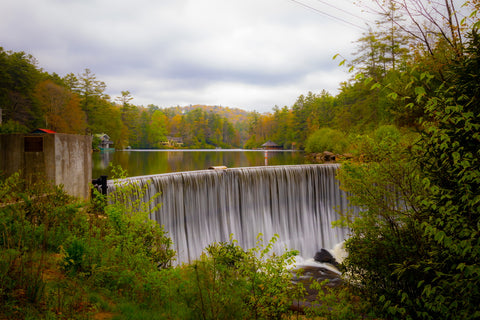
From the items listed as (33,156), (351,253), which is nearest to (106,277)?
(33,156)

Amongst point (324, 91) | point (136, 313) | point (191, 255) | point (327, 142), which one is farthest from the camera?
point (324, 91)

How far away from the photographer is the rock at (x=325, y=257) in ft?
43.3

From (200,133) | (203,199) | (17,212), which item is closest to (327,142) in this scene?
(203,199)

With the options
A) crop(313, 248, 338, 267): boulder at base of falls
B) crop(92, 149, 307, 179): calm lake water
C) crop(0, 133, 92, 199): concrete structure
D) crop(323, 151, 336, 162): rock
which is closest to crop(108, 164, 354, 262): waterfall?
crop(313, 248, 338, 267): boulder at base of falls

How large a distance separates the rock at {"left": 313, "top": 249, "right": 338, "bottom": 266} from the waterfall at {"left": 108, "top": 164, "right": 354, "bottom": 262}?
54 centimetres

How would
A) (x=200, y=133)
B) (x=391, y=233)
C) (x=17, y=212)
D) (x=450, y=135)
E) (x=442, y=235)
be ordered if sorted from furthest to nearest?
(x=200, y=133) → (x=391, y=233) → (x=17, y=212) → (x=450, y=135) → (x=442, y=235)

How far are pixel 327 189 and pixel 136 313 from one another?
1410cm

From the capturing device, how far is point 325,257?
1355cm

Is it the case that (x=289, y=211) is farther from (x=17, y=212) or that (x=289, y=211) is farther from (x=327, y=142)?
(x=327, y=142)

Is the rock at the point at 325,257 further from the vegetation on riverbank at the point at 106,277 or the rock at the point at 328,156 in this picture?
the rock at the point at 328,156

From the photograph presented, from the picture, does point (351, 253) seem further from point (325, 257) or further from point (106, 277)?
point (325, 257)

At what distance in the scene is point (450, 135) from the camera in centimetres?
328

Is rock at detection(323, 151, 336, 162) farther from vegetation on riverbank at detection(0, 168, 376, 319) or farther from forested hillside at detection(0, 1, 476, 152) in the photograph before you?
vegetation on riverbank at detection(0, 168, 376, 319)

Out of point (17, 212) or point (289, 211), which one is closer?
point (17, 212)
